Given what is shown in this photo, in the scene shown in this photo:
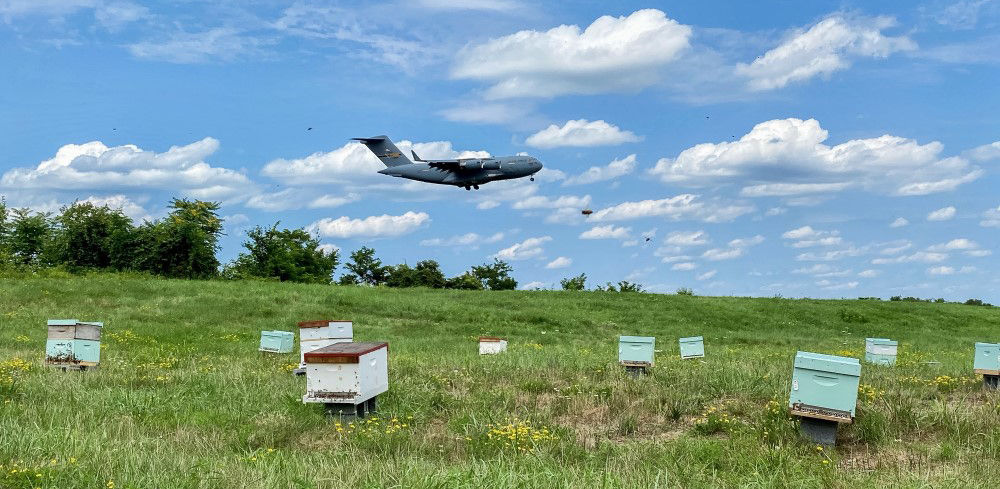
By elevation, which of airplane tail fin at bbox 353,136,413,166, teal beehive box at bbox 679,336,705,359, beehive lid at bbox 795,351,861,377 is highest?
airplane tail fin at bbox 353,136,413,166

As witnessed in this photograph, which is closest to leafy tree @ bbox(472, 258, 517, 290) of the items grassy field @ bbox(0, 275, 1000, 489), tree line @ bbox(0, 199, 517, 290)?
tree line @ bbox(0, 199, 517, 290)

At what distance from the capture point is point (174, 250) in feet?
237

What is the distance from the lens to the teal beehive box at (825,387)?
10047 mm

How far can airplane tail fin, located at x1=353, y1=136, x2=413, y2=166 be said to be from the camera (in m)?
79.9

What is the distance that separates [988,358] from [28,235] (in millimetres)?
87525

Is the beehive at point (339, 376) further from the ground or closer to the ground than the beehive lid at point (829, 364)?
closer to the ground

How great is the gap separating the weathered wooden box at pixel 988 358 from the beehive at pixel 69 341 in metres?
17.1

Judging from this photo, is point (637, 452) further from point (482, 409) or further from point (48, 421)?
point (48, 421)

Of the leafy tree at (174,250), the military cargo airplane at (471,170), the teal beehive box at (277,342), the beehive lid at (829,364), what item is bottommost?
the teal beehive box at (277,342)

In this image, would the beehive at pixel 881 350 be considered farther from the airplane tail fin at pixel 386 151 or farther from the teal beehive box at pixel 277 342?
the airplane tail fin at pixel 386 151

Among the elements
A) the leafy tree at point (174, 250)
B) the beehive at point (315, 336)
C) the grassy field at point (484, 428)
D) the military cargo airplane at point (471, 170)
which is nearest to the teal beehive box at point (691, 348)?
the grassy field at point (484, 428)

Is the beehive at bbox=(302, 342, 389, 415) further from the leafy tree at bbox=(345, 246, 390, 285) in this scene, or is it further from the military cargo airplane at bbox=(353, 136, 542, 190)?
the leafy tree at bbox=(345, 246, 390, 285)

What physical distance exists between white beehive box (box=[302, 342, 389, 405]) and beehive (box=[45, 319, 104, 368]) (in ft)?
24.5

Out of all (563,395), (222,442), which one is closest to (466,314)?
(563,395)
